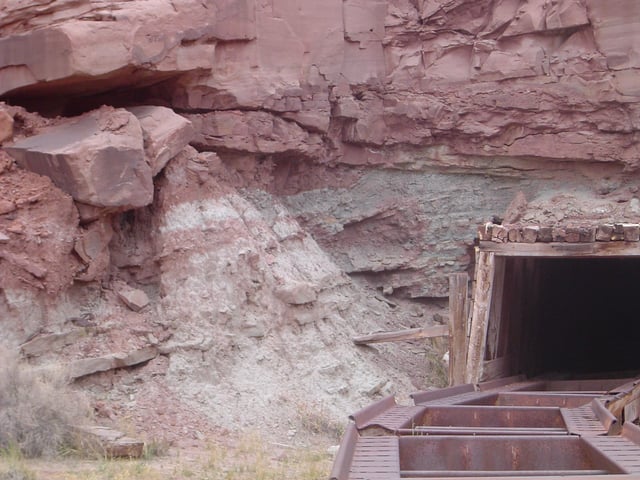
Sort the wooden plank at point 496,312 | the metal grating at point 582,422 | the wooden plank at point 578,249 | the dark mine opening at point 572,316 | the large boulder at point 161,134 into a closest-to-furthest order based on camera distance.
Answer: the metal grating at point 582,422 < the wooden plank at point 578,249 < the wooden plank at point 496,312 < the large boulder at point 161,134 < the dark mine opening at point 572,316

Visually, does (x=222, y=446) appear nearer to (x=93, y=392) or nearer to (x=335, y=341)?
(x=93, y=392)

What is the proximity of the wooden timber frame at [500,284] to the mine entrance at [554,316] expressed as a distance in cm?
1

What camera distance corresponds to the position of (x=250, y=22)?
1612 centimetres

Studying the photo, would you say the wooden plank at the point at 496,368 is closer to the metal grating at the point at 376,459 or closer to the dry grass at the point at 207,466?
the dry grass at the point at 207,466

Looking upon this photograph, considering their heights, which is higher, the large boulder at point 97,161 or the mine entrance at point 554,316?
the large boulder at point 97,161

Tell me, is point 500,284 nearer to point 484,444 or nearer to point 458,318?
point 458,318

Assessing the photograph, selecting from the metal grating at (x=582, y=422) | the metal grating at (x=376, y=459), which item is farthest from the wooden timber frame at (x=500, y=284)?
the metal grating at (x=376, y=459)

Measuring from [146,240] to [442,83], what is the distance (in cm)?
682

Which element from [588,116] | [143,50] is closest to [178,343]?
[143,50]

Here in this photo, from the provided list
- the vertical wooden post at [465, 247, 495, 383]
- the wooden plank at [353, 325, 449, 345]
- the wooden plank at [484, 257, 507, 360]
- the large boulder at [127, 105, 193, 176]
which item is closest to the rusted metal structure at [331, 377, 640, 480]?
the vertical wooden post at [465, 247, 495, 383]

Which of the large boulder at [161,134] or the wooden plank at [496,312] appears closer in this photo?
the wooden plank at [496,312]

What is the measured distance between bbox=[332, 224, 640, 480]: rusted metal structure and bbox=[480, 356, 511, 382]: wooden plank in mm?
25

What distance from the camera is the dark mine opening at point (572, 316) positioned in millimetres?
14148

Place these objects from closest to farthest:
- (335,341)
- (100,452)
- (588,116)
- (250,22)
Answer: (100,452) → (335,341) → (250,22) → (588,116)
